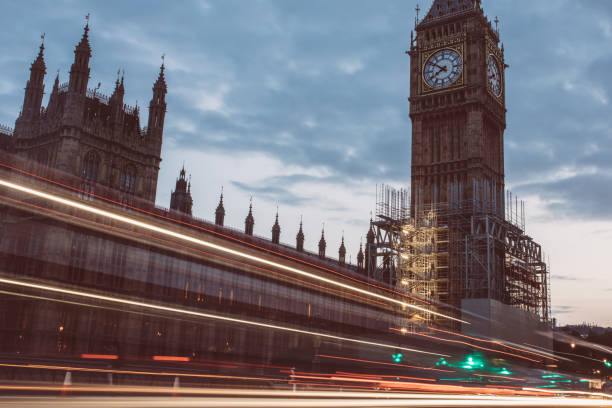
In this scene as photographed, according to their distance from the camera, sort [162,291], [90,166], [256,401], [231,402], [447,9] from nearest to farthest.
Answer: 1. [231,402]
2. [256,401]
3. [162,291]
4. [90,166]
5. [447,9]

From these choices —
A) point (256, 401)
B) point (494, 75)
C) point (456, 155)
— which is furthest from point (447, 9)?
point (256, 401)

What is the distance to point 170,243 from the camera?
15930 millimetres

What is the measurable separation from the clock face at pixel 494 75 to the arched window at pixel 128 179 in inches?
1648

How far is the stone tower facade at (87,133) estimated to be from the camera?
193ft

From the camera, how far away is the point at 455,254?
60.4 meters

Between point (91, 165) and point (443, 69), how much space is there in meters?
40.5

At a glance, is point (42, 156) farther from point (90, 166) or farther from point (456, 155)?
point (456, 155)

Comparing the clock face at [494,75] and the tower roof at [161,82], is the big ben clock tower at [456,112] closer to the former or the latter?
the clock face at [494,75]

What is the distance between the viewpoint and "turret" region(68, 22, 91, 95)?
59.1 meters

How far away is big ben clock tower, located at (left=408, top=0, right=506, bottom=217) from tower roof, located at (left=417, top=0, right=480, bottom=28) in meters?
0.12

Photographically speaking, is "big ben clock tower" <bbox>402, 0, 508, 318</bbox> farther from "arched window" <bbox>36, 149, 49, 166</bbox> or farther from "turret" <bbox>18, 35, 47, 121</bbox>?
"turret" <bbox>18, 35, 47, 121</bbox>

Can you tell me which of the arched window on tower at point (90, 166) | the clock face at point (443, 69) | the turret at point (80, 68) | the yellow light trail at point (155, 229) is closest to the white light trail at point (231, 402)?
the yellow light trail at point (155, 229)

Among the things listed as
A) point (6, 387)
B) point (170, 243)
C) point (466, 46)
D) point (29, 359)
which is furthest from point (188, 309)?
point (466, 46)

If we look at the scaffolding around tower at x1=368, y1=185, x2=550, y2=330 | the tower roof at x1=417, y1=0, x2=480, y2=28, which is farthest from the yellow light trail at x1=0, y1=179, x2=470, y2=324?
the tower roof at x1=417, y1=0, x2=480, y2=28
